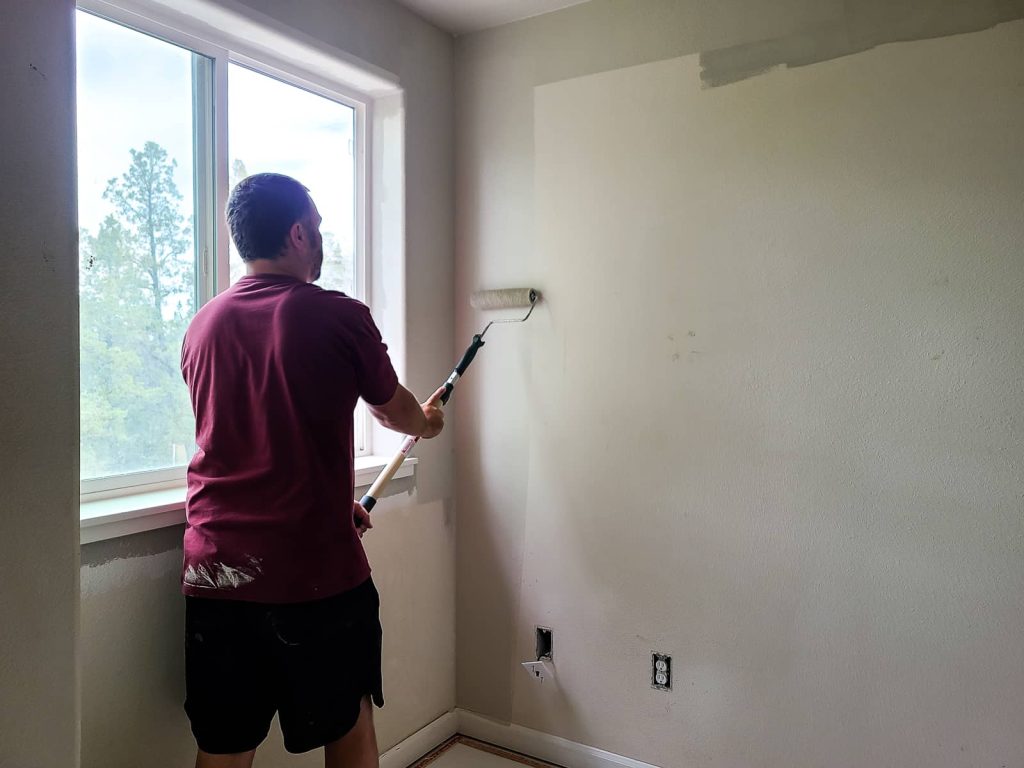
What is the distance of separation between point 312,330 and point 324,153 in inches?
40.1

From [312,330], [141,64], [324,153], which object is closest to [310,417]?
[312,330]

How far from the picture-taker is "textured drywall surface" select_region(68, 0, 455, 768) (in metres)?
1.59

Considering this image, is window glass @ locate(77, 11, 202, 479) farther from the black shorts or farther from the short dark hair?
the black shorts

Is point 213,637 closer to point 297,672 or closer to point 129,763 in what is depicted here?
point 297,672

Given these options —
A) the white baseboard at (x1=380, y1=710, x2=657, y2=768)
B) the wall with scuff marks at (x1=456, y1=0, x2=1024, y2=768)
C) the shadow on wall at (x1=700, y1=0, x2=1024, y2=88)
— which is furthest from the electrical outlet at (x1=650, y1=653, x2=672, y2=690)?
the shadow on wall at (x1=700, y1=0, x2=1024, y2=88)

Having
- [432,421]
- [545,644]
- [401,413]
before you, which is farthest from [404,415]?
[545,644]

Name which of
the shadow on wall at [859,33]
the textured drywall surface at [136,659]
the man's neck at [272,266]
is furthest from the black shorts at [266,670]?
the shadow on wall at [859,33]

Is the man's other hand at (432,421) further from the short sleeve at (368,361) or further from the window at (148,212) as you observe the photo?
the window at (148,212)

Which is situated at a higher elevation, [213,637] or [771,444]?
[771,444]

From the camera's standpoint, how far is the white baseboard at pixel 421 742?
2.25m

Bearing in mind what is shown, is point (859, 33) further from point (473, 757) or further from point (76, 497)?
point (473, 757)

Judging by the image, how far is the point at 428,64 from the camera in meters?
2.37

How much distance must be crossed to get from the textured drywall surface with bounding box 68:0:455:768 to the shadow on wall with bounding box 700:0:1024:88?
0.89 metres

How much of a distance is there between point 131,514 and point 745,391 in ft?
4.99
